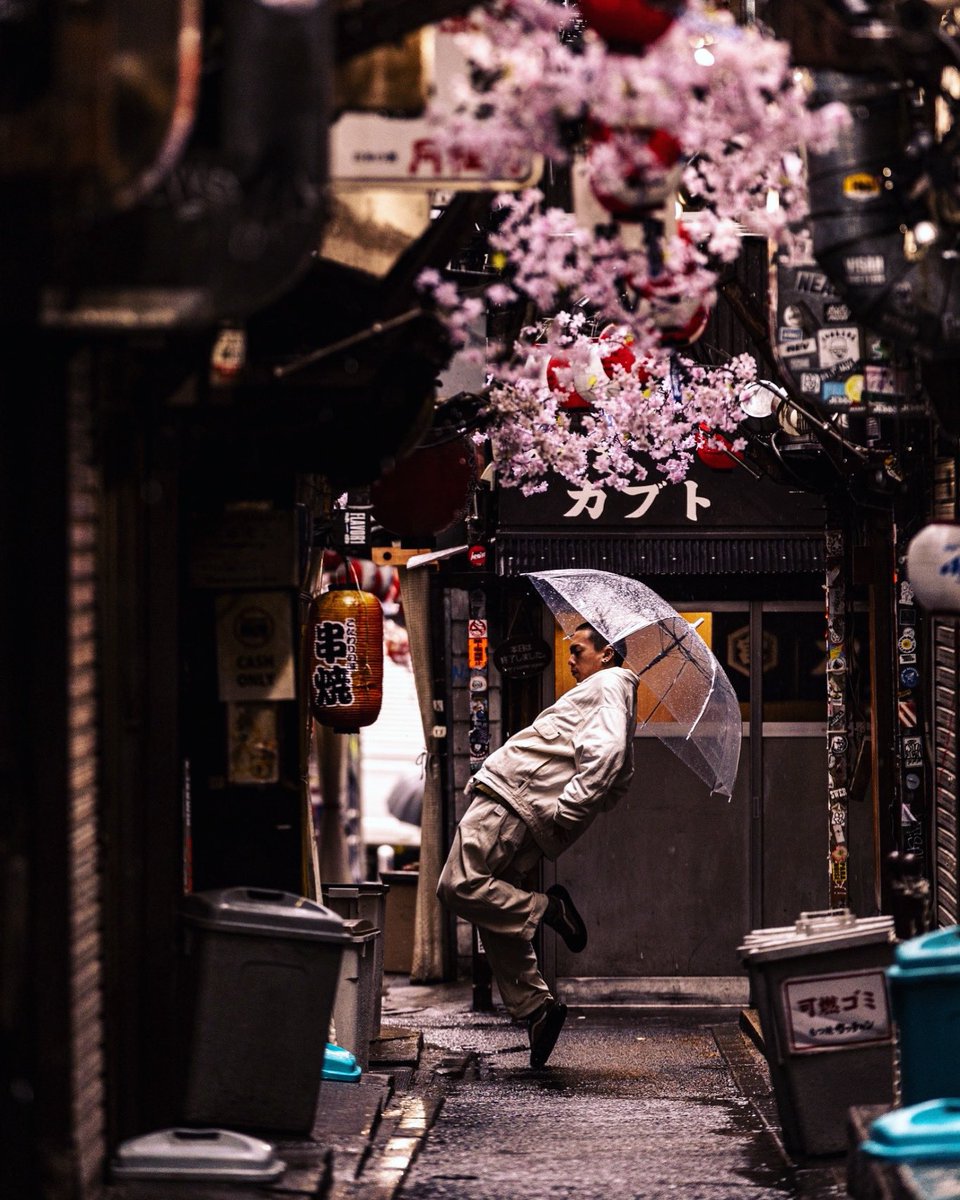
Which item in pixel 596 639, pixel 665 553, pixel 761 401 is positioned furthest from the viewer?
pixel 665 553

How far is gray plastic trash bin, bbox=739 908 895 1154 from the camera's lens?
8.87 meters

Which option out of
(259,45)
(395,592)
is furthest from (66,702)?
(395,592)

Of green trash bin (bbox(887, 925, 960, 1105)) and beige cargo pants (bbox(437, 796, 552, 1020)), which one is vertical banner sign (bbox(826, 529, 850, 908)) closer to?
beige cargo pants (bbox(437, 796, 552, 1020))

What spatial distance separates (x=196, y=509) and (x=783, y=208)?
3.55m

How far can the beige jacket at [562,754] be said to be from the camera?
41.2 ft

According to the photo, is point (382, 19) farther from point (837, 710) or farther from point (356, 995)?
point (837, 710)

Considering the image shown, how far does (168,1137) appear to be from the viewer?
7609 mm

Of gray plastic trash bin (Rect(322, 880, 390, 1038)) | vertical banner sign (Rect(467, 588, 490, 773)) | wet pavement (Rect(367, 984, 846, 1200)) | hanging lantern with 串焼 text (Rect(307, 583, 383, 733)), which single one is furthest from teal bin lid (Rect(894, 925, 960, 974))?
vertical banner sign (Rect(467, 588, 490, 773))

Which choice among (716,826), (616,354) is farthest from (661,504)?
(616,354)

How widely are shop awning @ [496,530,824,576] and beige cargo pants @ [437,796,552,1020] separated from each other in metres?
3.18

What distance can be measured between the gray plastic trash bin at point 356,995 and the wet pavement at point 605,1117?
27.1 inches

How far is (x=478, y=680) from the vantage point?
15203mm

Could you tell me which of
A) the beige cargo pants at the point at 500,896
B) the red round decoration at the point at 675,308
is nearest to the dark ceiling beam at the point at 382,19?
the red round decoration at the point at 675,308

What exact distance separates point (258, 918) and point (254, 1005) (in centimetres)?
40
